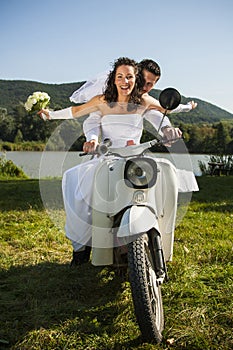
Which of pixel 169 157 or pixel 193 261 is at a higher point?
pixel 169 157

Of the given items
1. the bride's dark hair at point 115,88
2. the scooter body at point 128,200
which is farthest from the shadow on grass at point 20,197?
the scooter body at point 128,200

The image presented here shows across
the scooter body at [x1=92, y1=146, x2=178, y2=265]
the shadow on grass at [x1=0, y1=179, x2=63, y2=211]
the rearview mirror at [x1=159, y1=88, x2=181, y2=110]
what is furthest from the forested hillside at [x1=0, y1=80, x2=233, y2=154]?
the shadow on grass at [x1=0, y1=179, x2=63, y2=211]

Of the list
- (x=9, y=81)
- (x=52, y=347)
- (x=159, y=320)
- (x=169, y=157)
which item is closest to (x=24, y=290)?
(x=52, y=347)

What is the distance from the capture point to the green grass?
250cm

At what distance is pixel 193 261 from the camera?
399cm

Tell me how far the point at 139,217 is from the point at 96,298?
3.25 ft

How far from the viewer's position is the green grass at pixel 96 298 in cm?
250

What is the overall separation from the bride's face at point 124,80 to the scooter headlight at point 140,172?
2.41 feet

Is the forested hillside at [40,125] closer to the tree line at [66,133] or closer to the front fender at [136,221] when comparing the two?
the tree line at [66,133]

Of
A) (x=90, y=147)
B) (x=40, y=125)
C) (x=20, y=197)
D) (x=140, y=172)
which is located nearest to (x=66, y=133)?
(x=90, y=147)

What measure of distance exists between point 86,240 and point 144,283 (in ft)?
2.87

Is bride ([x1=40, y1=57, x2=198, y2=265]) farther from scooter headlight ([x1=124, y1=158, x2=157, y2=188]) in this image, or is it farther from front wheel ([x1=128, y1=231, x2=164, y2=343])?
front wheel ([x1=128, y1=231, x2=164, y2=343])

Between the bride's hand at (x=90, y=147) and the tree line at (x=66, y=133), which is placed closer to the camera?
the bride's hand at (x=90, y=147)

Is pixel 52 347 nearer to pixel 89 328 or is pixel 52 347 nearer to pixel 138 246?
pixel 89 328
